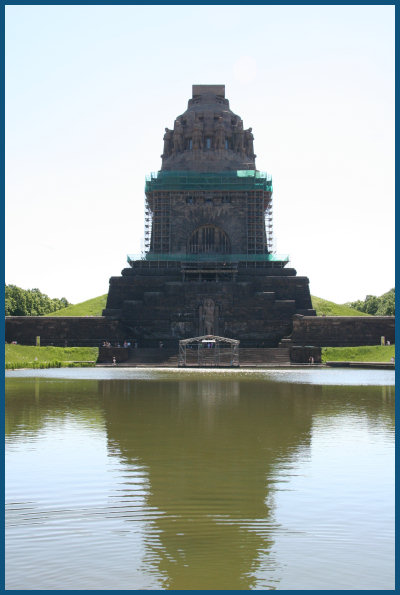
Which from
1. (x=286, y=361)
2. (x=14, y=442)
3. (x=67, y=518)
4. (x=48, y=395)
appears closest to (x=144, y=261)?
(x=286, y=361)

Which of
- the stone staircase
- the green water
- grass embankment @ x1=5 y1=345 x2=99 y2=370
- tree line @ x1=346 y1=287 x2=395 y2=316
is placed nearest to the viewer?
the green water

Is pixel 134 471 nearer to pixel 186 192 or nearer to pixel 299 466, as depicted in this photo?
pixel 299 466

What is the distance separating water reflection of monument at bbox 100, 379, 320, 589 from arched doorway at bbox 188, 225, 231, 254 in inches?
1566

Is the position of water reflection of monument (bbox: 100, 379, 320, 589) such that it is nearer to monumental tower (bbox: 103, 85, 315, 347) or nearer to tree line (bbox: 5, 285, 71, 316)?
monumental tower (bbox: 103, 85, 315, 347)

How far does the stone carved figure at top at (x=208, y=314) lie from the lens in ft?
159

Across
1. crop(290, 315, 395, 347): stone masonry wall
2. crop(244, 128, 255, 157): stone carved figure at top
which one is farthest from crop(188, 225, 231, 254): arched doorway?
crop(290, 315, 395, 347): stone masonry wall

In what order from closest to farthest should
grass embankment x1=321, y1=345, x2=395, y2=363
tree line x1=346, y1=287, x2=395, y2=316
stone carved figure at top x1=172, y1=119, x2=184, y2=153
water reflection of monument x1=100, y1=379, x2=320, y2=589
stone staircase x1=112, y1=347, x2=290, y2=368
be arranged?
1. water reflection of monument x1=100, y1=379, x2=320, y2=589
2. stone staircase x1=112, y1=347, x2=290, y2=368
3. grass embankment x1=321, y1=345, x2=395, y2=363
4. stone carved figure at top x1=172, y1=119, x2=184, y2=153
5. tree line x1=346, y1=287, x2=395, y2=316

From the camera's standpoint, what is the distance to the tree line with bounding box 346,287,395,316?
77.0m

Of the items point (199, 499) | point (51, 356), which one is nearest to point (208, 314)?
point (51, 356)

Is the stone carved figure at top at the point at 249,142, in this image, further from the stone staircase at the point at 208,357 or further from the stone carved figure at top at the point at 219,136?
the stone staircase at the point at 208,357

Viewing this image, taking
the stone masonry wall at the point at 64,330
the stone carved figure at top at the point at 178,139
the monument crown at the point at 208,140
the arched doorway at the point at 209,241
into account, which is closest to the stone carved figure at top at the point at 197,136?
the monument crown at the point at 208,140

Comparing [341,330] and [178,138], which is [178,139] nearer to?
[178,138]

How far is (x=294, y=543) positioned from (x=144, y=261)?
51358 millimetres

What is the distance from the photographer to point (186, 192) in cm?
6091
